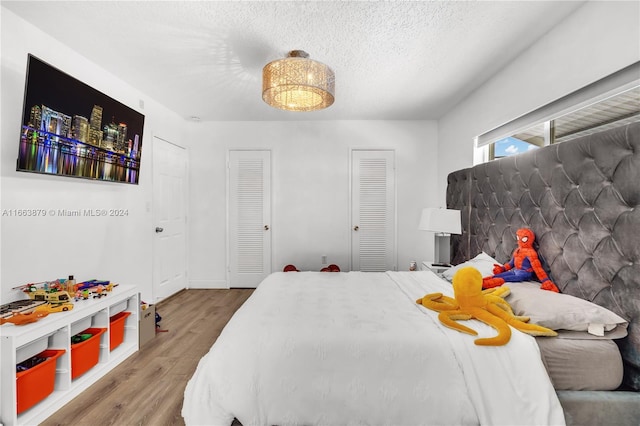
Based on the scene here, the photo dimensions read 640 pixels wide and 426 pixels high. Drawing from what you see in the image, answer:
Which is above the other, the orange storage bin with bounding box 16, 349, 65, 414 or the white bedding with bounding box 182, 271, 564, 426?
the white bedding with bounding box 182, 271, 564, 426

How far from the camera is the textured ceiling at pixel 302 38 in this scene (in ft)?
6.10

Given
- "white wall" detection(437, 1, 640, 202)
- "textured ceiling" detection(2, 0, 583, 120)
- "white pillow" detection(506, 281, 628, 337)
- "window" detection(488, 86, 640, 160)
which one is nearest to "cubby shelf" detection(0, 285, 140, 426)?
"textured ceiling" detection(2, 0, 583, 120)

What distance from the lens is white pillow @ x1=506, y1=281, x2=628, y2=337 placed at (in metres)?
1.35

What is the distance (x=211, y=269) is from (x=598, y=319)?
4261mm

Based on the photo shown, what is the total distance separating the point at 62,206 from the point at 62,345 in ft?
3.61

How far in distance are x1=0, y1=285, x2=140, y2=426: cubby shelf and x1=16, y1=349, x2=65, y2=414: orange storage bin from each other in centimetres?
5

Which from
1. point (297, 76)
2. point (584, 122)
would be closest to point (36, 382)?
point (297, 76)

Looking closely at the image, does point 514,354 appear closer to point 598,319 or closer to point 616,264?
point 598,319

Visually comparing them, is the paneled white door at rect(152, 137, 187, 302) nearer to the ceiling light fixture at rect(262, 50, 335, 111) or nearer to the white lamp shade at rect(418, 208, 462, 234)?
the ceiling light fixture at rect(262, 50, 335, 111)

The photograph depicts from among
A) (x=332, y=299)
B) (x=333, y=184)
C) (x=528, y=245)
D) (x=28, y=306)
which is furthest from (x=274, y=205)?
(x=528, y=245)

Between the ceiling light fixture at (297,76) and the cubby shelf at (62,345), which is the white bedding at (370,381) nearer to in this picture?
the cubby shelf at (62,345)

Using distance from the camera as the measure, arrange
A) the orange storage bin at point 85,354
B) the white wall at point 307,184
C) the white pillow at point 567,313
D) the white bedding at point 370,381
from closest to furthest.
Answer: the white bedding at point 370,381, the white pillow at point 567,313, the orange storage bin at point 85,354, the white wall at point 307,184

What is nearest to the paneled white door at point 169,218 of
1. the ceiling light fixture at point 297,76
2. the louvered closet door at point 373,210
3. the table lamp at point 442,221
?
the ceiling light fixture at point 297,76

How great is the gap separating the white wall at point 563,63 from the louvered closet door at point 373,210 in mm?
1346
